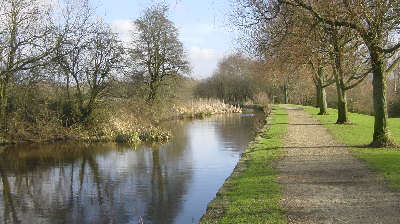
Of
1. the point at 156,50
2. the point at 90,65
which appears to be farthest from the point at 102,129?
the point at 156,50

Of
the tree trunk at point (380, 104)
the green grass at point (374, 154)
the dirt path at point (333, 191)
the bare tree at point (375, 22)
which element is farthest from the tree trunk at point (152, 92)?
the tree trunk at point (380, 104)

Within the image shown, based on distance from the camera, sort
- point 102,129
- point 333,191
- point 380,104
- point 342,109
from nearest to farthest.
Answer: point 333,191 < point 380,104 < point 102,129 < point 342,109

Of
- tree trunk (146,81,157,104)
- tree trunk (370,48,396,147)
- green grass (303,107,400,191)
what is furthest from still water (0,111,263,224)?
tree trunk (146,81,157,104)

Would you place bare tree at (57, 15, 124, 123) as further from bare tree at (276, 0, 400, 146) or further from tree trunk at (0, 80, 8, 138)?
bare tree at (276, 0, 400, 146)

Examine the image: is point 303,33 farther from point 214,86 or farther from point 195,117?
point 214,86

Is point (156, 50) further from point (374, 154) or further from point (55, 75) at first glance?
point (374, 154)

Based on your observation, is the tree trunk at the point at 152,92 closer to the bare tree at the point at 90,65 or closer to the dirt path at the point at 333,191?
the bare tree at the point at 90,65

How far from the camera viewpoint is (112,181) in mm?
11602

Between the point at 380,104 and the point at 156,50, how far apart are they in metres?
22.3

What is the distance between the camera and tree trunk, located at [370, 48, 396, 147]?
12.5m

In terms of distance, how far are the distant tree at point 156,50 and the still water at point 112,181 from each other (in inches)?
536

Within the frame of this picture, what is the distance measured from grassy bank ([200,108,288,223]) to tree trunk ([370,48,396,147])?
12.3 feet

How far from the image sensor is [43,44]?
2020 cm

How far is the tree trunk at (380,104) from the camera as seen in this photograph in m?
12.5
